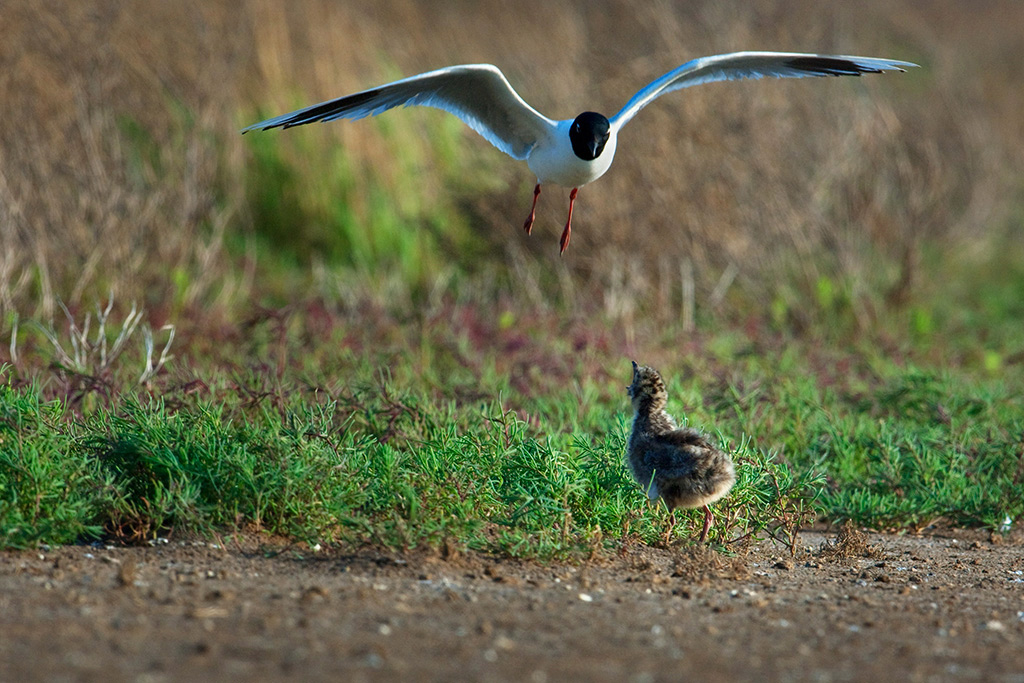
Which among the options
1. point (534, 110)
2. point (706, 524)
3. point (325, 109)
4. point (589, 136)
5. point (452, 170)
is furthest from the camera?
point (452, 170)

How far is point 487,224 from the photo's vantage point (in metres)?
8.67

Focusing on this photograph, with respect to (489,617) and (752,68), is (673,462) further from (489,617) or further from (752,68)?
(752,68)

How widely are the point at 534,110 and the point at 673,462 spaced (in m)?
2.29

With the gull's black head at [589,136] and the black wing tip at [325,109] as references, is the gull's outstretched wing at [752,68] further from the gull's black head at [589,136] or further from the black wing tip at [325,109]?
the black wing tip at [325,109]

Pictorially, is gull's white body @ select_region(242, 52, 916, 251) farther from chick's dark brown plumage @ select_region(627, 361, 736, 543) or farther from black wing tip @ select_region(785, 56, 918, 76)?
chick's dark brown plumage @ select_region(627, 361, 736, 543)

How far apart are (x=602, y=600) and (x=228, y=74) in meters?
5.98

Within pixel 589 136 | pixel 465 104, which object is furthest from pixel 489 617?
pixel 465 104

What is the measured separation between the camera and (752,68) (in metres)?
5.82

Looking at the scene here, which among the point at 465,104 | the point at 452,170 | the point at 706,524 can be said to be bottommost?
the point at 706,524

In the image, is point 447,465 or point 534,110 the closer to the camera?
point 447,465

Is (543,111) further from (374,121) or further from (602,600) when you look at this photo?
(602,600)

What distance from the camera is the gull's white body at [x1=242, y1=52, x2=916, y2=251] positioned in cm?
516

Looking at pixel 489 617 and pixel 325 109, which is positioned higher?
pixel 325 109

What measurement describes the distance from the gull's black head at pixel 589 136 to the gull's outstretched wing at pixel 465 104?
16.5 inches
